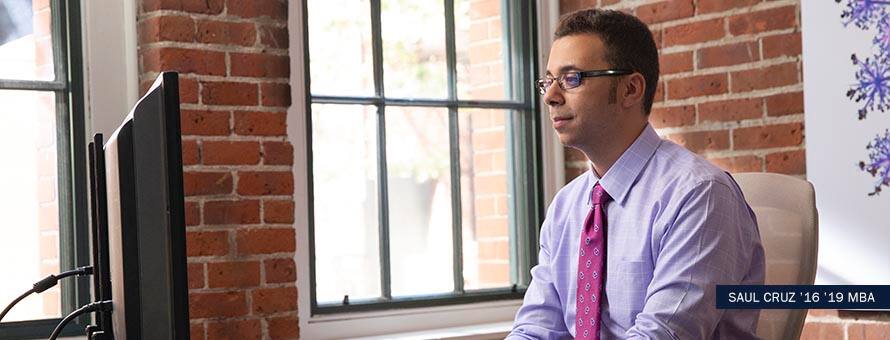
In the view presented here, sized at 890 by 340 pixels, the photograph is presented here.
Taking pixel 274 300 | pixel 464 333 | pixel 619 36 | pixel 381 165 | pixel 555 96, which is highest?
pixel 619 36

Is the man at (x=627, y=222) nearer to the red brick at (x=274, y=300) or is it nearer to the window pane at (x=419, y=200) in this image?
the red brick at (x=274, y=300)

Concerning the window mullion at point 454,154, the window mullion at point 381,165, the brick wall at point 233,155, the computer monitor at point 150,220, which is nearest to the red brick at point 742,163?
the window mullion at point 454,154

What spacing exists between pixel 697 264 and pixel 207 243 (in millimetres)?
1498

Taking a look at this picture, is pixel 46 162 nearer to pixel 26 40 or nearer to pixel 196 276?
pixel 26 40

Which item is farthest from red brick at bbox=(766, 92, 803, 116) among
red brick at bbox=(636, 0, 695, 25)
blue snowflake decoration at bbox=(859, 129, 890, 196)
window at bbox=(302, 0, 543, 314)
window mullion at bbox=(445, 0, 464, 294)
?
window mullion at bbox=(445, 0, 464, 294)

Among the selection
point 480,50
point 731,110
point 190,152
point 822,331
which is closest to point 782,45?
point 731,110

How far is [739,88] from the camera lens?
3.39 meters

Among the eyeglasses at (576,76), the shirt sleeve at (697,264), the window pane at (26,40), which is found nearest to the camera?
the shirt sleeve at (697,264)

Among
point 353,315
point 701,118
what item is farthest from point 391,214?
point 701,118

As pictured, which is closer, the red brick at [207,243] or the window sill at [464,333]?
the red brick at [207,243]

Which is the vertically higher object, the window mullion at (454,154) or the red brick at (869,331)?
the window mullion at (454,154)

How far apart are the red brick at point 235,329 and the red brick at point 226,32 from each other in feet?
2.39

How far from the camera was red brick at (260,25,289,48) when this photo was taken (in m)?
3.21

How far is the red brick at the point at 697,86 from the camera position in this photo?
3449 mm
